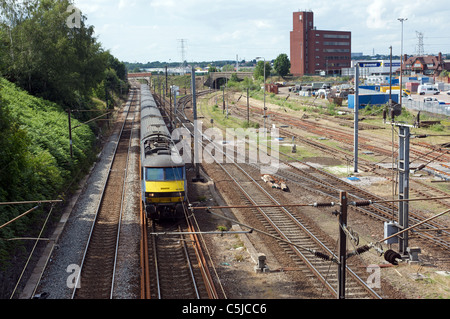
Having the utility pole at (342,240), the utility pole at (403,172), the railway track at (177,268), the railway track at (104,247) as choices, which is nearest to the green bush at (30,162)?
the railway track at (104,247)

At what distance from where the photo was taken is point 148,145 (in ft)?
71.1

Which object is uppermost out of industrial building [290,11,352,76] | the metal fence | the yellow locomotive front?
industrial building [290,11,352,76]

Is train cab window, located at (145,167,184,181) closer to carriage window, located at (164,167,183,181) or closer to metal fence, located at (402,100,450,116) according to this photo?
carriage window, located at (164,167,183,181)

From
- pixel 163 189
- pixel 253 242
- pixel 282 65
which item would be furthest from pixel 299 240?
pixel 282 65

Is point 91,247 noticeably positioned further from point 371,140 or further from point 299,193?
point 371,140

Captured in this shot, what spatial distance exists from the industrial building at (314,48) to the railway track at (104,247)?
97.1 m

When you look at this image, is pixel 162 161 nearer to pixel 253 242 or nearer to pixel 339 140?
pixel 253 242

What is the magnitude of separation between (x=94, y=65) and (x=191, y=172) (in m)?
26.7

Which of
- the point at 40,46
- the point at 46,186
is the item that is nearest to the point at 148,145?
the point at 46,186

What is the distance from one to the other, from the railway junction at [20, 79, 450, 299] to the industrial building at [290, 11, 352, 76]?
9363cm

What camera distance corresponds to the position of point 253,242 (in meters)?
17.4

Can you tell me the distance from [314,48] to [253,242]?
110073mm

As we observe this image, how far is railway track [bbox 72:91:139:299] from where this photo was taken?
44.4 feet

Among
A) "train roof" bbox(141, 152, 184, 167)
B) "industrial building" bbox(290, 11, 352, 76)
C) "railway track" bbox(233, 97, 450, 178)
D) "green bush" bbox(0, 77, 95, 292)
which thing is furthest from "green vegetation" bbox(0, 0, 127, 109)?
"industrial building" bbox(290, 11, 352, 76)
